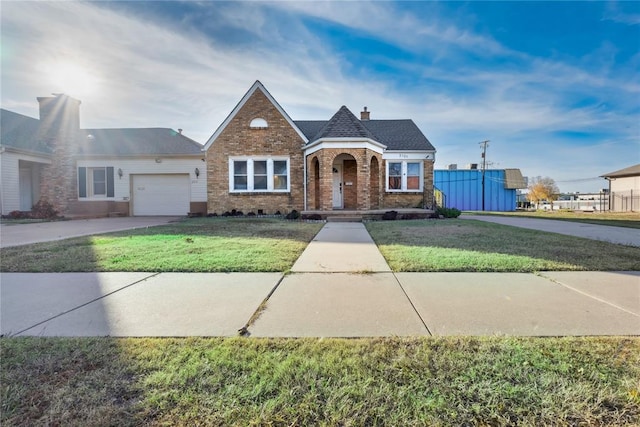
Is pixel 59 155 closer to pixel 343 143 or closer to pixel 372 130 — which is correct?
pixel 343 143

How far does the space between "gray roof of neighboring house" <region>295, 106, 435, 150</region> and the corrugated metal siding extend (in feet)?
54.5

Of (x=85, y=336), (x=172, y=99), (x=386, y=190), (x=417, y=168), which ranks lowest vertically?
(x=85, y=336)

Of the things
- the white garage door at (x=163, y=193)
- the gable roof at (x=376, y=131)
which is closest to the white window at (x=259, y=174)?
the gable roof at (x=376, y=131)

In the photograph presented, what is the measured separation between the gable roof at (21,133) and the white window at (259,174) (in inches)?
472

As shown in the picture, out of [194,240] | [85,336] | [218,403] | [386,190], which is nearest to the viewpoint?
[218,403]

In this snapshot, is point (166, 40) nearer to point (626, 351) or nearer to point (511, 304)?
point (511, 304)


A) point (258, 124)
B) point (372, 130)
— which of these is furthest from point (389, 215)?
point (258, 124)

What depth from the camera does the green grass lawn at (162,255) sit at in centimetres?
478

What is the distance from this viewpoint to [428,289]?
370 centimetres

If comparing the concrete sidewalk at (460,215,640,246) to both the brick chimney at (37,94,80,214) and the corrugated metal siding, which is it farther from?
the brick chimney at (37,94,80,214)

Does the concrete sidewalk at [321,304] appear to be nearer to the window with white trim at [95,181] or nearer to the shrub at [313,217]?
the shrub at [313,217]

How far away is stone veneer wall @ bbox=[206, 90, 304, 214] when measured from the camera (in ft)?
51.0

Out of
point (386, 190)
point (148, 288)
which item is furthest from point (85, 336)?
point (386, 190)

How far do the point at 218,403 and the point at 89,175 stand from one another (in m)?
22.5
